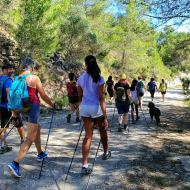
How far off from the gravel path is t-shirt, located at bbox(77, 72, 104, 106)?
4.49ft

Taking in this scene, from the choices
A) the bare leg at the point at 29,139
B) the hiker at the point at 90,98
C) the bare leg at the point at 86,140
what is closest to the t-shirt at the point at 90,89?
the hiker at the point at 90,98

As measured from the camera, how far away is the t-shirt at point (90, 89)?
22.2 feet

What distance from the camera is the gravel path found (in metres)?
6.41

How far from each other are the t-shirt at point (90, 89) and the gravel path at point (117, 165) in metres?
1.37

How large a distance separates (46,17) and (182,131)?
12.4m

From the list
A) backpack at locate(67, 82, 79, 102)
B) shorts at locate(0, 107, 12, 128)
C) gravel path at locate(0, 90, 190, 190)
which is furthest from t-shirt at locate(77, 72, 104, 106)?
backpack at locate(67, 82, 79, 102)

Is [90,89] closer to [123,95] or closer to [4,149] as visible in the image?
[4,149]

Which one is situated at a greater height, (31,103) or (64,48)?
(64,48)

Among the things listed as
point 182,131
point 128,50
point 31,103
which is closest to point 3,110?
point 31,103

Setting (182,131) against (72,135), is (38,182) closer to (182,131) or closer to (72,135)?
(72,135)

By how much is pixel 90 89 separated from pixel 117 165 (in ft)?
6.20

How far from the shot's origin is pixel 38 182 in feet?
20.8

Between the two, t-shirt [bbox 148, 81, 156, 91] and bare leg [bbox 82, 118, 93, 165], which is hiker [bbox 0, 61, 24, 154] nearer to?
bare leg [bbox 82, 118, 93, 165]

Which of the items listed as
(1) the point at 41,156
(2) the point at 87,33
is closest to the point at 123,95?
(1) the point at 41,156
